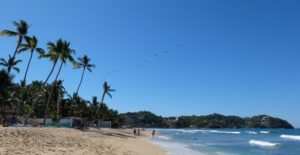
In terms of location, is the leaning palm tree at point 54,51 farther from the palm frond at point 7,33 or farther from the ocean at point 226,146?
the ocean at point 226,146

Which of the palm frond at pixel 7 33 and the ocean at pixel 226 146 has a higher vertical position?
the palm frond at pixel 7 33

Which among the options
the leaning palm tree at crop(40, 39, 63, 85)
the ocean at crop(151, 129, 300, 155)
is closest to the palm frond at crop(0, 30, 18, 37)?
the leaning palm tree at crop(40, 39, 63, 85)

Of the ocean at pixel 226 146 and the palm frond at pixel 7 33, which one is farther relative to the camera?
the palm frond at pixel 7 33

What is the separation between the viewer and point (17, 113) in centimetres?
5606

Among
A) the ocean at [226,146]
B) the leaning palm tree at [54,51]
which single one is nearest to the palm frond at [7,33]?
the leaning palm tree at [54,51]

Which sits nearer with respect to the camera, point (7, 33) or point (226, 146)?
point (7, 33)

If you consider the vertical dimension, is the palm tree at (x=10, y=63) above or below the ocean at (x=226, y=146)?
above

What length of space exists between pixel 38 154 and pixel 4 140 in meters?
3.57

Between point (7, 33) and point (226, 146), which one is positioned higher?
point (7, 33)

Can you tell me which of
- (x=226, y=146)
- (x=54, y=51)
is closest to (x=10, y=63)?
(x=54, y=51)

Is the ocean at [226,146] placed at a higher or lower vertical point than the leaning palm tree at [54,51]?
lower

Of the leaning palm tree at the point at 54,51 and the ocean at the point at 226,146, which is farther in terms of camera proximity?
the leaning palm tree at the point at 54,51

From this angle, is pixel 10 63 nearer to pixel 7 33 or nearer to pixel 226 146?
pixel 7 33

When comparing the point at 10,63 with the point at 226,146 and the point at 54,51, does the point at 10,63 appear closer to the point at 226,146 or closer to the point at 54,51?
the point at 54,51
